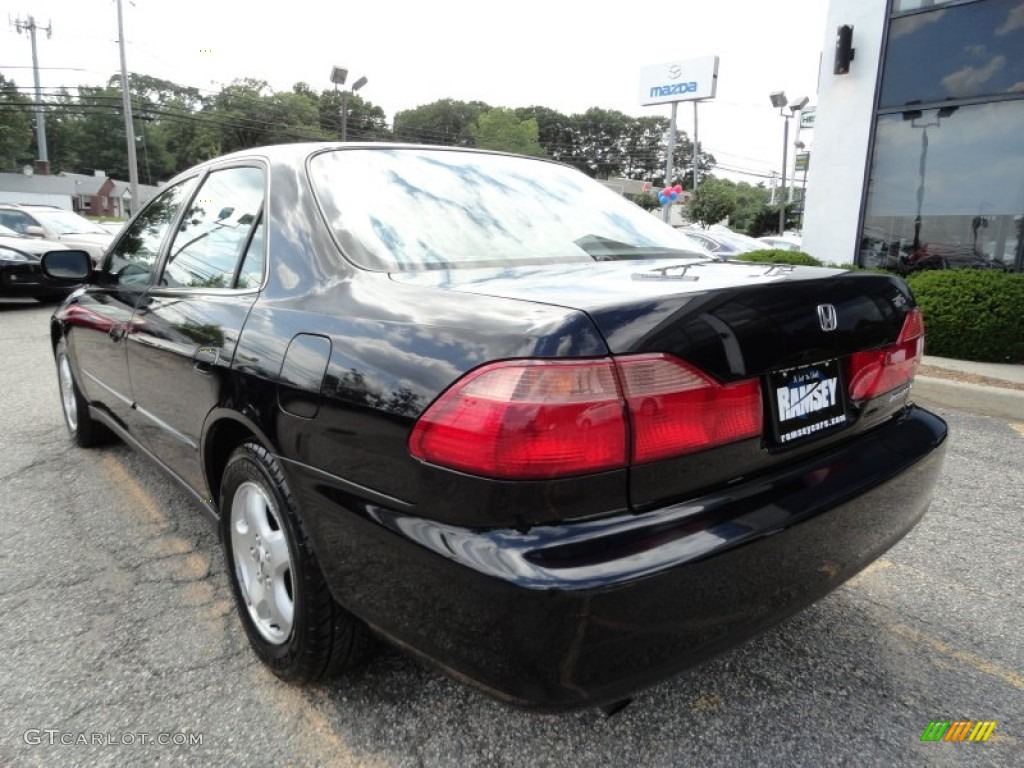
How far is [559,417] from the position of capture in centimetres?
135

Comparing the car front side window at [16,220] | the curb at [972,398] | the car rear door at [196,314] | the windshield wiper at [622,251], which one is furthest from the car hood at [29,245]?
the curb at [972,398]

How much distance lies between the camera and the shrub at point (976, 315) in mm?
7137

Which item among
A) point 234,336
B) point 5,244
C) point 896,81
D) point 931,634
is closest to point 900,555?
point 931,634

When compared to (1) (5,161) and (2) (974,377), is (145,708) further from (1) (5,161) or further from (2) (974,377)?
(1) (5,161)

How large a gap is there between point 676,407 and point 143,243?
280cm

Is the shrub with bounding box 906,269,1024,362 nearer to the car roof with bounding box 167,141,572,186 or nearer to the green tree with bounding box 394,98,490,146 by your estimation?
the car roof with bounding box 167,141,572,186

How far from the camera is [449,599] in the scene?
1.40 m

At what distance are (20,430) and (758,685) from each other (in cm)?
478

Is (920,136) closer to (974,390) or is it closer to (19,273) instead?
(974,390)

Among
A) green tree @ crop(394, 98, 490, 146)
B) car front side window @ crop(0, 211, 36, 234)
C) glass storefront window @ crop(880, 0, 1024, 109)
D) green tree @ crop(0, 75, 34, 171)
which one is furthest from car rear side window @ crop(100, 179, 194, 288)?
green tree @ crop(394, 98, 490, 146)

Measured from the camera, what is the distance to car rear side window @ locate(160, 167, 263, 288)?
2352 millimetres

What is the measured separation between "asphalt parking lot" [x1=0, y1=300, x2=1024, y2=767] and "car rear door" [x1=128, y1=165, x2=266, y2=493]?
53 cm

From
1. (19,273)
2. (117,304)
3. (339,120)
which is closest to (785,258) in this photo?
(117,304)

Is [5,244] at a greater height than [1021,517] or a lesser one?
greater
